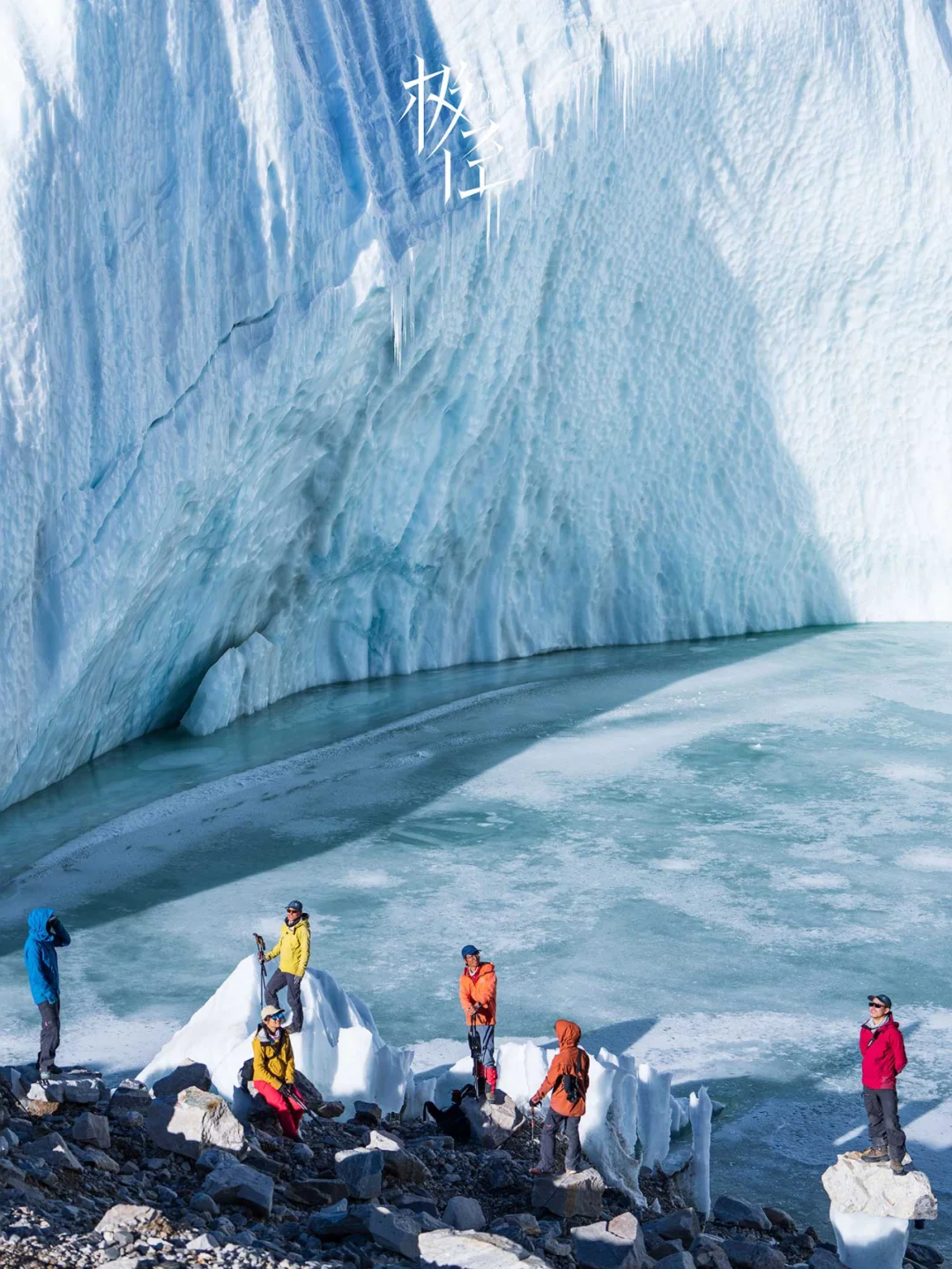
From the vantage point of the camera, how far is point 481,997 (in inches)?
254

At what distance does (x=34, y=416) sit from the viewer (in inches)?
387

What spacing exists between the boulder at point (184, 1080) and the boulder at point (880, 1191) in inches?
97.7

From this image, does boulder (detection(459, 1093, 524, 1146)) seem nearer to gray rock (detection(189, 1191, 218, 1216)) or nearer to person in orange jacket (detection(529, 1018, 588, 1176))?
person in orange jacket (detection(529, 1018, 588, 1176))

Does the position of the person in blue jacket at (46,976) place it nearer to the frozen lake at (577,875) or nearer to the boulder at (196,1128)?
the frozen lake at (577,875)

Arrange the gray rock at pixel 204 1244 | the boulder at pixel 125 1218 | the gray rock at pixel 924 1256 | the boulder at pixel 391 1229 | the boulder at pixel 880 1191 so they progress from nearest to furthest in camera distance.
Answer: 1. the gray rock at pixel 204 1244
2. the boulder at pixel 125 1218
3. the boulder at pixel 391 1229
4. the gray rock at pixel 924 1256
5. the boulder at pixel 880 1191

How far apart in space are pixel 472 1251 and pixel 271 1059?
1.51m

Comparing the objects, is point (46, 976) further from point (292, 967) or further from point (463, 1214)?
point (463, 1214)

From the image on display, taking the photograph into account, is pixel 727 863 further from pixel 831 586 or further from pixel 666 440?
pixel 831 586

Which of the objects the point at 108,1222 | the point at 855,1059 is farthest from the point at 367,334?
the point at 108,1222

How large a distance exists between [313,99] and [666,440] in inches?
232

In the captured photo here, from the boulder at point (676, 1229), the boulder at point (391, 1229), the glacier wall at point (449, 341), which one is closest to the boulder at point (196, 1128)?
the boulder at point (391, 1229)

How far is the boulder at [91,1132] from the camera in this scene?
5.42 m

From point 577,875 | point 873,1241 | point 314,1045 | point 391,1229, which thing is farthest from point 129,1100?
point 577,875

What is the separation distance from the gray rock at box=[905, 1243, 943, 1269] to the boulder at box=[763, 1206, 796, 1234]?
0.41 metres
